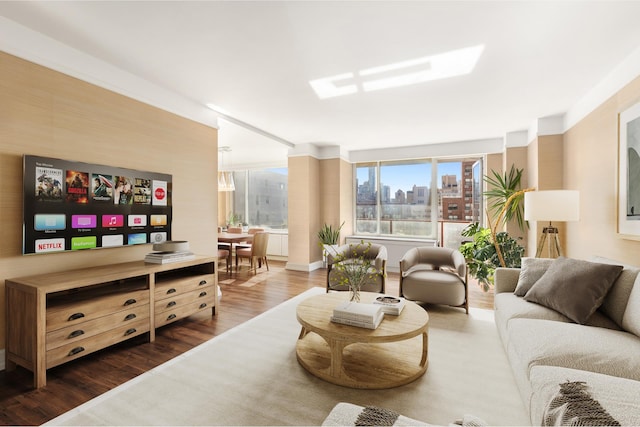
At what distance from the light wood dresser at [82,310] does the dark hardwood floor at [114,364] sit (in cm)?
12

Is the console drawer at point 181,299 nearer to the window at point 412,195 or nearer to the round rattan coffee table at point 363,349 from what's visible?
the round rattan coffee table at point 363,349

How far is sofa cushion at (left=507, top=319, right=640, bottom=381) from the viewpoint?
1.58 meters

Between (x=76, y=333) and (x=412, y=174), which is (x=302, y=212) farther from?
(x=76, y=333)

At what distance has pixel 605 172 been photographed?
10.5 ft

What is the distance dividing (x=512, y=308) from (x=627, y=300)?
2.25ft

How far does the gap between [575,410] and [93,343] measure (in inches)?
120

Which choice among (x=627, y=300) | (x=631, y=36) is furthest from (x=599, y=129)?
(x=627, y=300)

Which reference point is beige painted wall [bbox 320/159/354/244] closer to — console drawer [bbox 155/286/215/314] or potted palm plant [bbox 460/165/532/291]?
potted palm plant [bbox 460/165/532/291]

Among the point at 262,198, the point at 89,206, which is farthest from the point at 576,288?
the point at 262,198

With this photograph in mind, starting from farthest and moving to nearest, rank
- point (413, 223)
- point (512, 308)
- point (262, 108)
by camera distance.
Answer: point (413, 223), point (262, 108), point (512, 308)

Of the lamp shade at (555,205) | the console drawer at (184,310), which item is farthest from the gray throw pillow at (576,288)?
the console drawer at (184,310)

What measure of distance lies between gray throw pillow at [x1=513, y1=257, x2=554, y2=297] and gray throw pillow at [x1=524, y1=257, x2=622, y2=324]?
0.70 feet

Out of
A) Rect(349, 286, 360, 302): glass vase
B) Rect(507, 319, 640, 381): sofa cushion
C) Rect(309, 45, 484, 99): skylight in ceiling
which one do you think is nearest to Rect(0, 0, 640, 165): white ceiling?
Rect(309, 45, 484, 99): skylight in ceiling

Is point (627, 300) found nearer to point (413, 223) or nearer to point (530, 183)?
point (530, 183)
